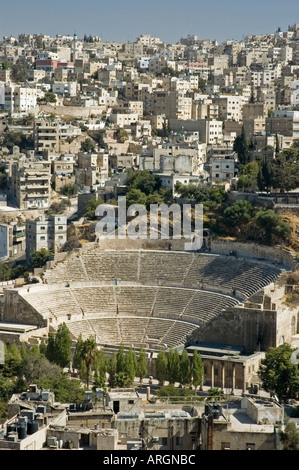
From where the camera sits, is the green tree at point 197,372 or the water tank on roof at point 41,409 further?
the green tree at point 197,372

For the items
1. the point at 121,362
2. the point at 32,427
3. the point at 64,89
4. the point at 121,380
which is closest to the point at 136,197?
the point at 121,362

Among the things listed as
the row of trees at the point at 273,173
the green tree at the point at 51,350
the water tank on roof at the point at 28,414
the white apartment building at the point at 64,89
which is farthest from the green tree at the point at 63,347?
the white apartment building at the point at 64,89

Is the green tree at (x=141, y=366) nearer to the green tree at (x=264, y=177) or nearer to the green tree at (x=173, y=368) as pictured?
the green tree at (x=173, y=368)

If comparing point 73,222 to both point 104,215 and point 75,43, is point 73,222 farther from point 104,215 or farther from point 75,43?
point 75,43

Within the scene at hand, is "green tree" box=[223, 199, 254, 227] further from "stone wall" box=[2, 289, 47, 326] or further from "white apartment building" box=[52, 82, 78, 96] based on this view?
"white apartment building" box=[52, 82, 78, 96]

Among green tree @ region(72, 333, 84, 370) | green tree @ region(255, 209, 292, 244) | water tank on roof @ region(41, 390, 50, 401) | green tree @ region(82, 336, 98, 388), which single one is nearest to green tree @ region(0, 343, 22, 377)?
green tree @ region(72, 333, 84, 370)
